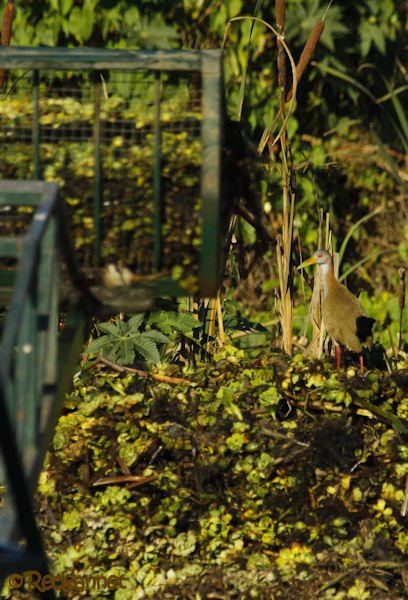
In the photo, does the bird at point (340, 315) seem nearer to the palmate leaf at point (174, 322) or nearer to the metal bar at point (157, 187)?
the palmate leaf at point (174, 322)

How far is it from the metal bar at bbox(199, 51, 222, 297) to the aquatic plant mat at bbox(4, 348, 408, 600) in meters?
1.82

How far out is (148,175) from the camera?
288cm

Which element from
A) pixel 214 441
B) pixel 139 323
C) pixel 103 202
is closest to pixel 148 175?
pixel 103 202

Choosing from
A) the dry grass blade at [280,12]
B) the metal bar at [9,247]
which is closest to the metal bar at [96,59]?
the metal bar at [9,247]

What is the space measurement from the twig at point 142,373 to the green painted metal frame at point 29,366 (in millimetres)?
2144

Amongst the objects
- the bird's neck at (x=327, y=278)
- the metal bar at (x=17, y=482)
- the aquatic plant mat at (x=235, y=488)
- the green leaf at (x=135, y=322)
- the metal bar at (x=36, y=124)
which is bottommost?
the aquatic plant mat at (x=235, y=488)

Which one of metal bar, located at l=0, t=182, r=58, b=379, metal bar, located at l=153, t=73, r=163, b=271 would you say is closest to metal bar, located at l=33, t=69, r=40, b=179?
metal bar, located at l=153, t=73, r=163, b=271

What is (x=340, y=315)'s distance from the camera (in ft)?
16.8

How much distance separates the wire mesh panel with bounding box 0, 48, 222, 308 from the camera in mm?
2758

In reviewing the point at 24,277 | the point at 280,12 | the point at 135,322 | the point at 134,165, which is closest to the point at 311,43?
the point at 280,12

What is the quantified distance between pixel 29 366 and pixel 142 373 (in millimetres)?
2661

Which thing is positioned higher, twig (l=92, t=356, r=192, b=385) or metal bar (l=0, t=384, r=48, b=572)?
metal bar (l=0, t=384, r=48, b=572)

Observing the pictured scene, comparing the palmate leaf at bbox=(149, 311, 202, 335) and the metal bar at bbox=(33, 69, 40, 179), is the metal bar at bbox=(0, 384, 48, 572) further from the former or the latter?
the palmate leaf at bbox=(149, 311, 202, 335)

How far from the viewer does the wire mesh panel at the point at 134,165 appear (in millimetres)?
2758
